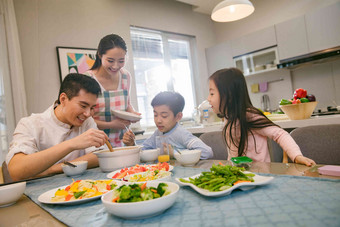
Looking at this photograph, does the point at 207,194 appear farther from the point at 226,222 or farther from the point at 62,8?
the point at 62,8

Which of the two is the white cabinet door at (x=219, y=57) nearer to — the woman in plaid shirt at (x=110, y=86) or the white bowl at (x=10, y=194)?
the woman in plaid shirt at (x=110, y=86)

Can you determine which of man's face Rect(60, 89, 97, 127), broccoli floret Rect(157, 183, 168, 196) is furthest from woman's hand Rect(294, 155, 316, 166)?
man's face Rect(60, 89, 97, 127)

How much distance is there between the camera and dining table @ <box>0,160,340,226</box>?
0.45 meters

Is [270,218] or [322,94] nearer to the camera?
[270,218]

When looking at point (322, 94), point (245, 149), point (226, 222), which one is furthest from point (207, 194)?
point (322, 94)

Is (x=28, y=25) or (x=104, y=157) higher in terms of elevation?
(x=28, y=25)

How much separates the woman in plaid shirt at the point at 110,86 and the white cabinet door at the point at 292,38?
290 centimetres

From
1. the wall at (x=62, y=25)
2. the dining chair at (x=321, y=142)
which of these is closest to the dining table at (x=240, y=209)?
the dining chair at (x=321, y=142)

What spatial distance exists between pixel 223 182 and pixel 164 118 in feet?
3.73

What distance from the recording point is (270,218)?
45cm

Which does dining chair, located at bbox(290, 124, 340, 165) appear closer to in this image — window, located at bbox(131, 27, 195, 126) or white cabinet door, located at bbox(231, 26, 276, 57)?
window, located at bbox(131, 27, 195, 126)

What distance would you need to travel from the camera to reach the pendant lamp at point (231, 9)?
2.45 metres

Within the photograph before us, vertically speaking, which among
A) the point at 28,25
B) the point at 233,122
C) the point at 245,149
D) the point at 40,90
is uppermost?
the point at 28,25

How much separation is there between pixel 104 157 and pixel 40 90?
6.81 ft
